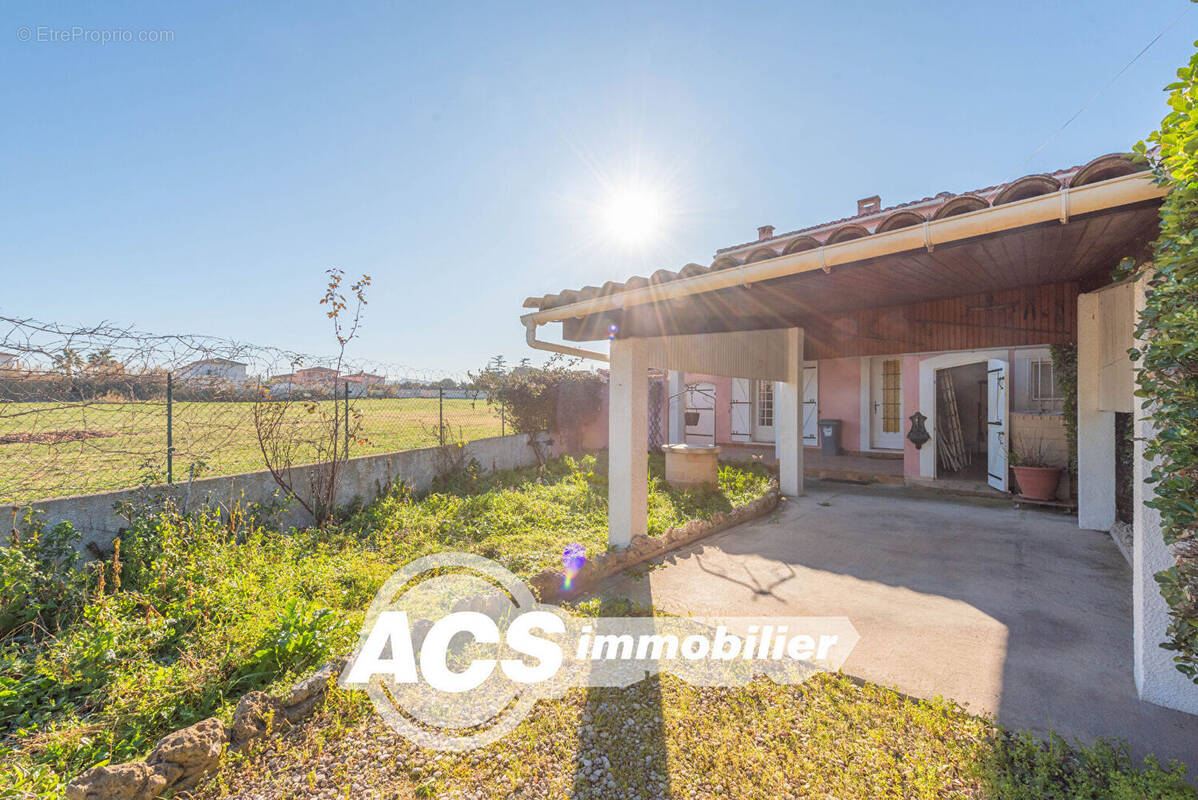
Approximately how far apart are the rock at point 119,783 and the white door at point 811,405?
11949mm

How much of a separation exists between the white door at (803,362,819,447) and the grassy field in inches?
388

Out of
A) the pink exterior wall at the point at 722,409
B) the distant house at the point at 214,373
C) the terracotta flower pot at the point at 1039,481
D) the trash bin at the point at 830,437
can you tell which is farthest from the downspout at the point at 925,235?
the trash bin at the point at 830,437

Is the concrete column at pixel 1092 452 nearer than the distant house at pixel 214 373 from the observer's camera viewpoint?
No

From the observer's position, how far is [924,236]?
261cm

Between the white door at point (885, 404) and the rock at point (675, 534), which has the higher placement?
the white door at point (885, 404)

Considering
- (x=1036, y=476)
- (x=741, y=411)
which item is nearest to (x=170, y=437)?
(x=1036, y=476)

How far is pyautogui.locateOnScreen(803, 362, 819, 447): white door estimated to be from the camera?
38.2 ft

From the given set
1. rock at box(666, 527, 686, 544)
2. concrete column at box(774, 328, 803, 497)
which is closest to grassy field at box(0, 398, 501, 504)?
rock at box(666, 527, 686, 544)

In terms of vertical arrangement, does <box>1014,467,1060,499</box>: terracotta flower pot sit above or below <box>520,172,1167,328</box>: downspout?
below

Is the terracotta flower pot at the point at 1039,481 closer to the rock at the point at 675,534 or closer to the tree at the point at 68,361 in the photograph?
the rock at the point at 675,534

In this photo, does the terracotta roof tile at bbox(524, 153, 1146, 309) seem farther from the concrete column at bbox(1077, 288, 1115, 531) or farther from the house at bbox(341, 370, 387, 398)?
the house at bbox(341, 370, 387, 398)

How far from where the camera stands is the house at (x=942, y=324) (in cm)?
242

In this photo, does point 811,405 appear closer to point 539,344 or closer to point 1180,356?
point 539,344

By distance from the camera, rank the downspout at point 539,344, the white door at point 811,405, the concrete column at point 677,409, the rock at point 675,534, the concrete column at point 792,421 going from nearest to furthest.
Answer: the downspout at point 539,344
the rock at point 675,534
the concrete column at point 792,421
the white door at point 811,405
the concrete column at point 677,409
